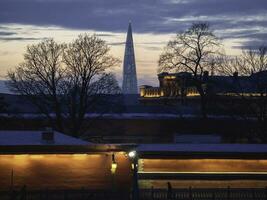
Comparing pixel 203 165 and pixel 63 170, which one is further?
pixel 203 165

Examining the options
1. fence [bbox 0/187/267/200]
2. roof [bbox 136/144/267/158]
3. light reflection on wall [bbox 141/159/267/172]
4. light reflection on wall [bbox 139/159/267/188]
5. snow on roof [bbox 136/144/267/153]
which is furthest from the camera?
snow on roof [bbox 136/144/267/153]

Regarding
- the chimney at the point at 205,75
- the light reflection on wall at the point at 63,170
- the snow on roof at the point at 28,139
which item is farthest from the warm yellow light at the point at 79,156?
the chimney at the point at 205,75

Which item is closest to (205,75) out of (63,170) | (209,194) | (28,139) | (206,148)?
(206,148)

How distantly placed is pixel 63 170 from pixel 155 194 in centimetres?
509

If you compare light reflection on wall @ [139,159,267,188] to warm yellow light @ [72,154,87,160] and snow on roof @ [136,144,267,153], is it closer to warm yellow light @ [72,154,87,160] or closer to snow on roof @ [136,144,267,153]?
snow on roof @ [136,144,267,153]

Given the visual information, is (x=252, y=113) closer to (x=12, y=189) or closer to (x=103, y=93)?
(x=103, y=93)

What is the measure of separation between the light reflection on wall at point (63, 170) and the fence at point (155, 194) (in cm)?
140

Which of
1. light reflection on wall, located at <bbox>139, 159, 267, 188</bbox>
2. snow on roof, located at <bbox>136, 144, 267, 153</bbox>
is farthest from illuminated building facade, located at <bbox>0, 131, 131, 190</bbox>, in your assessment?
snow on roof, located at <bbox>136, 144, 267, 153</bbox>

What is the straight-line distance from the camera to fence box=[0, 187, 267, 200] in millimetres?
30828

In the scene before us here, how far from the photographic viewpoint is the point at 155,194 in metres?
31.7

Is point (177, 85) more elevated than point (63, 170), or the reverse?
point (177, 85)

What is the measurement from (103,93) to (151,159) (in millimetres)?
25637

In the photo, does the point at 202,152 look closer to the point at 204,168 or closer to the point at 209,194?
the point at 204,168

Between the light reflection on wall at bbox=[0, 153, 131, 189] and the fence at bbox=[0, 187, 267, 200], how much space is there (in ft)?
4.58
